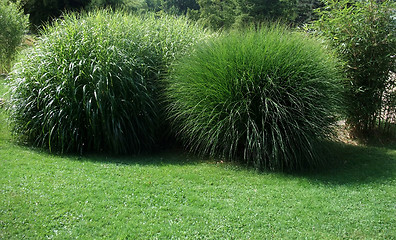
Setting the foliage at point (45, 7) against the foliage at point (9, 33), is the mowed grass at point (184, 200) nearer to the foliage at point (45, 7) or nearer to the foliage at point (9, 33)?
the foliage at point (9, 33)

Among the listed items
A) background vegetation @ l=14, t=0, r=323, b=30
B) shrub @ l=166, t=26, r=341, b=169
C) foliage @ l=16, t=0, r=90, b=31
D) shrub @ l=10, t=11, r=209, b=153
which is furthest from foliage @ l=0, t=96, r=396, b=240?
foliage @ l=16, t=0, r=90, b=31

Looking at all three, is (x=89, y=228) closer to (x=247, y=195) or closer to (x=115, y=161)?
(x=247, y=195)

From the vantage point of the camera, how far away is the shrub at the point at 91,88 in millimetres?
5391

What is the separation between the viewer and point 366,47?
5867 mm

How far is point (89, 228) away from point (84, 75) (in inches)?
117

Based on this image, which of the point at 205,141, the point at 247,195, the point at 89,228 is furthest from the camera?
the point at 205,141

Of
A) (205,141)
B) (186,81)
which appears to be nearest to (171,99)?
(186,81)

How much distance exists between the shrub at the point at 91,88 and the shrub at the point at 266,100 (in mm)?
936

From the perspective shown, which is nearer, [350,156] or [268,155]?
[268,155]

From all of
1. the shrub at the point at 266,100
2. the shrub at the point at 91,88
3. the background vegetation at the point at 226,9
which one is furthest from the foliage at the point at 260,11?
the shrub at the point at 266,100

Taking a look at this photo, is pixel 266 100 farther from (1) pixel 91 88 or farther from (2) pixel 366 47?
(1) pixel 91 88

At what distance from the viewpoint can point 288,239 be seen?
3102 millimetres

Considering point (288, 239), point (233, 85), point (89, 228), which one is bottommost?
point (89, 228)

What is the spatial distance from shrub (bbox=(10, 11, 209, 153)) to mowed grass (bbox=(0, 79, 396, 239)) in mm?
530
